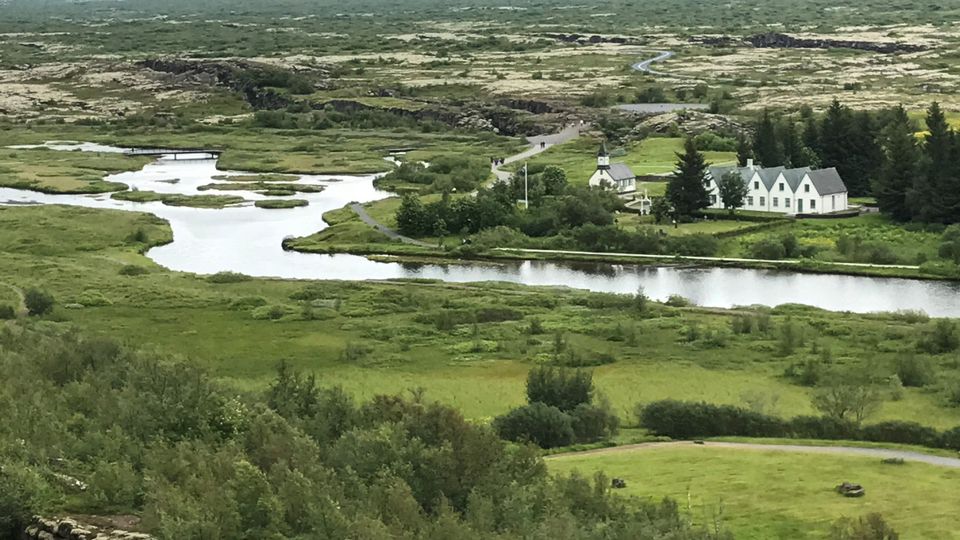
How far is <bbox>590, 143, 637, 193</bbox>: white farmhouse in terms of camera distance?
84.2 m

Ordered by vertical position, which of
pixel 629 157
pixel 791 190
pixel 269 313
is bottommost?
pixel 629 157

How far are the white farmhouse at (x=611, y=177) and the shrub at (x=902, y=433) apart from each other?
45242 mm

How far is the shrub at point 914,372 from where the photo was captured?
44531mm

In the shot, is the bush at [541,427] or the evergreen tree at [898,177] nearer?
the bush at [541,427]

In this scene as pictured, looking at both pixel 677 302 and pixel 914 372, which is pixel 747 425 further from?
pixel 677 302

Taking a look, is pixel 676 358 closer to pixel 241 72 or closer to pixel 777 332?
pixel 777 332

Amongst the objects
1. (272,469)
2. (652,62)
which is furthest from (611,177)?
(652,62)

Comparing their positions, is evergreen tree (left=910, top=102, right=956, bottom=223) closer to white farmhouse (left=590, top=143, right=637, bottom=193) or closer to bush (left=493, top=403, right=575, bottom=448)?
white farmhouse (left=590, top=143, right=637, bottom=193)

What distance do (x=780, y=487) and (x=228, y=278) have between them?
1511 inches

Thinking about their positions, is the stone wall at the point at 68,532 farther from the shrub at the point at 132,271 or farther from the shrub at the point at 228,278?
the shrub at the point at 132,271

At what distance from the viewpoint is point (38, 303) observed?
190 feet

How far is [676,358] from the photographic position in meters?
49.7

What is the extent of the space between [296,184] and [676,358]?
53810 mm

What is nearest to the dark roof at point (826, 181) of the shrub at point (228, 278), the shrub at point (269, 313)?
the shrub at point (228, 278)
